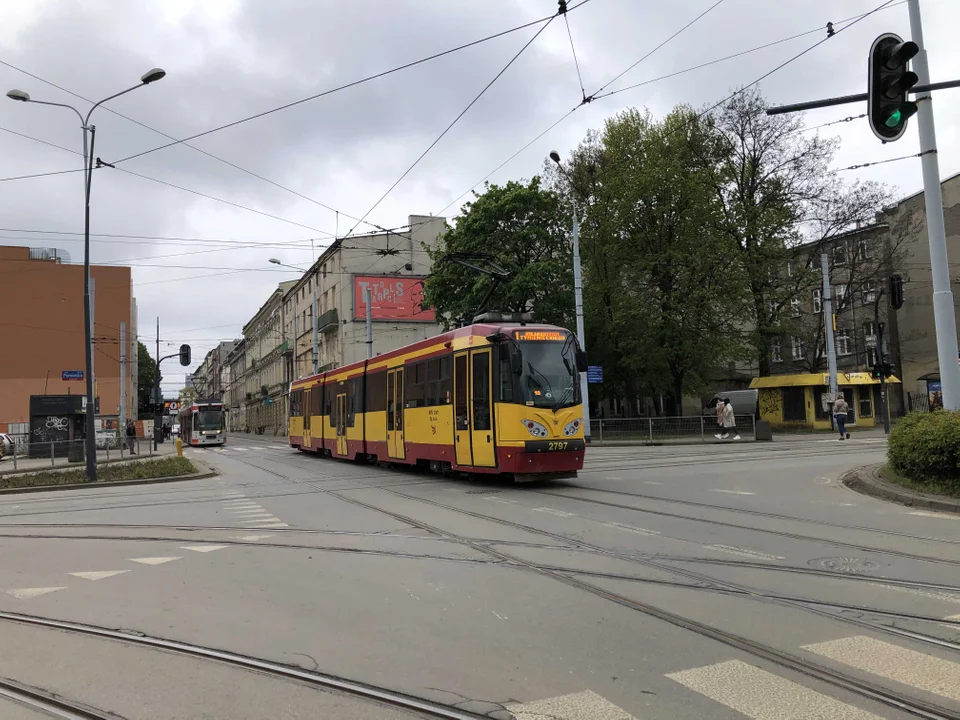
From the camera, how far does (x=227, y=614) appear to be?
233 inches

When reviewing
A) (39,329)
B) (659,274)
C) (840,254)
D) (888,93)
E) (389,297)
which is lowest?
(888,93)

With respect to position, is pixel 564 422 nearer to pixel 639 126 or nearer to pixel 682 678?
pixel 682 678

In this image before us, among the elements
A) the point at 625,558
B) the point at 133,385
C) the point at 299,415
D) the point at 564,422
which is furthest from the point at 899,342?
the point at 133,385

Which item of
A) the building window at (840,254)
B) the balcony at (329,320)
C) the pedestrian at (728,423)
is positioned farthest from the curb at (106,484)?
the building window at (840,254)

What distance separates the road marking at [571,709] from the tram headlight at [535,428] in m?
9.78

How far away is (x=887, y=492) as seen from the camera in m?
11.6

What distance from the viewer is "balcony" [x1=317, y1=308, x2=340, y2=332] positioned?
54.9 metres

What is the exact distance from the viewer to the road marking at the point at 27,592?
22.4ft

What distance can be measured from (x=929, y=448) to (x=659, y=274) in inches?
1021

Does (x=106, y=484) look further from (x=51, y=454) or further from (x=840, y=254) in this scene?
(x=840, y=254)

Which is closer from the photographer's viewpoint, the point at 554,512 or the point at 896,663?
the point at 896,663

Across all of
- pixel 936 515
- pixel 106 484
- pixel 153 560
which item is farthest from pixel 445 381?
pixel 106 484

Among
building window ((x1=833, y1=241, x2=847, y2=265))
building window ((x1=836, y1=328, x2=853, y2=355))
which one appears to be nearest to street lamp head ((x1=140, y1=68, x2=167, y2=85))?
building window ((x1=833, y1=241, x2=847, y2=265))

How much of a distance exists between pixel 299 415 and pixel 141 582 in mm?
24761
